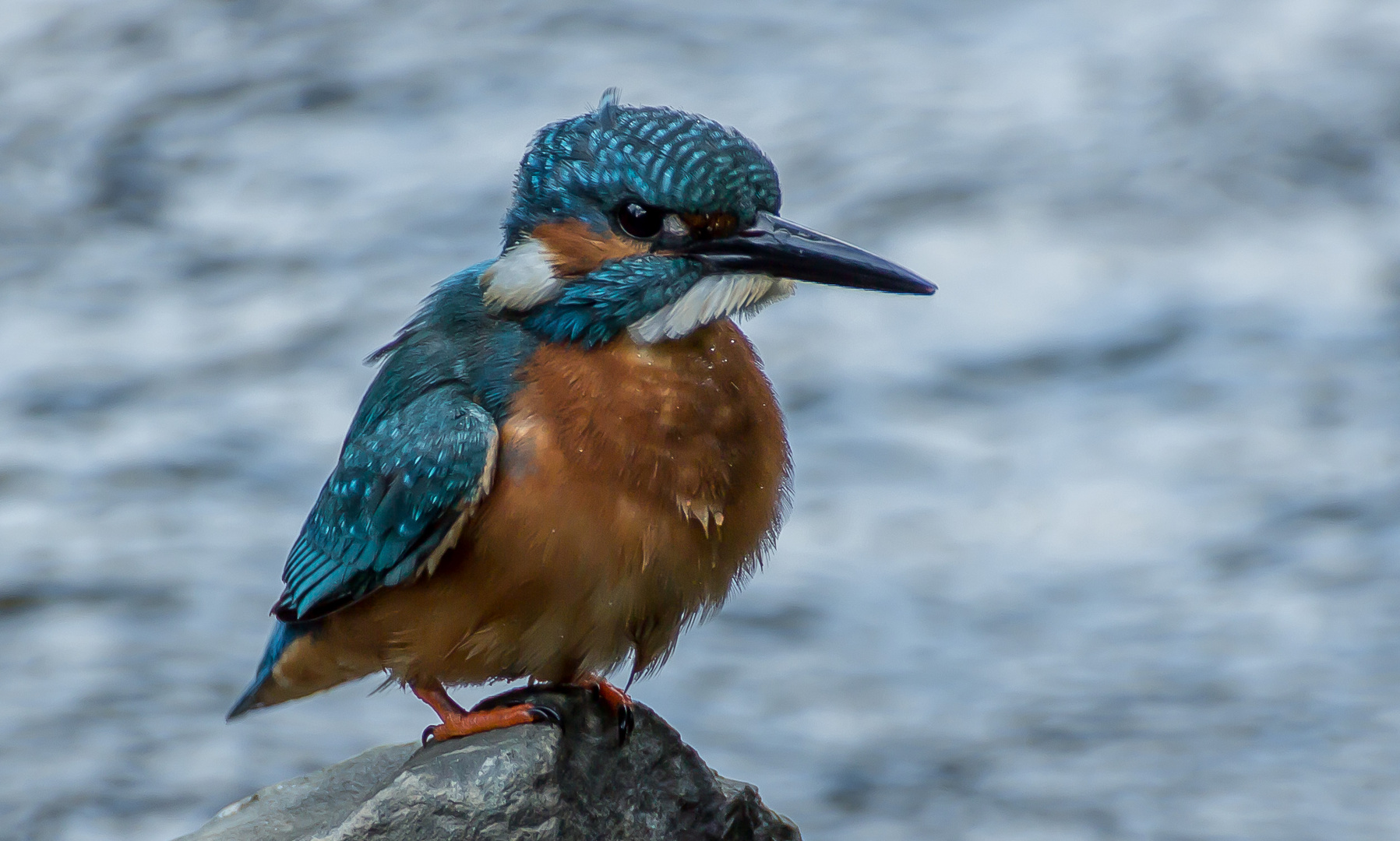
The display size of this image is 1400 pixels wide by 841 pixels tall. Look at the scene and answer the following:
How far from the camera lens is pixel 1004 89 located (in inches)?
485

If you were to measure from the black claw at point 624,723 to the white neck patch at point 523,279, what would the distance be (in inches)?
41.4

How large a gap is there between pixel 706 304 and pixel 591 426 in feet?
1.27

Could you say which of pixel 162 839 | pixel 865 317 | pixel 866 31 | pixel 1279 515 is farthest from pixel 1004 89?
pixel 162 839

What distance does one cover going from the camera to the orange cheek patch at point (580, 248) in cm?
395

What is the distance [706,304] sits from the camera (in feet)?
13.0

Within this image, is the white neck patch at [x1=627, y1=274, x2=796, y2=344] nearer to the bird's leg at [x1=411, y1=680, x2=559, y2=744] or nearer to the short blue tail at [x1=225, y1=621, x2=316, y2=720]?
the bird's leg at [x1=411, y1=680, x2=559, y2=744]

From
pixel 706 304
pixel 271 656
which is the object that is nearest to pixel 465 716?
pixel 271 656

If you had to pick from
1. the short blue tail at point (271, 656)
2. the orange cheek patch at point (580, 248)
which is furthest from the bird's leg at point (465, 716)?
the orange cheek patch at point (580, 248)

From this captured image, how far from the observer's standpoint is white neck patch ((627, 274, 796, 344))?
3.93m

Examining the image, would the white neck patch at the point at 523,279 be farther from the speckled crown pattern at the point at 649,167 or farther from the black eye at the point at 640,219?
the black eye at the point at 640,219

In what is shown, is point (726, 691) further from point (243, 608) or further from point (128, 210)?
point (128, 210)

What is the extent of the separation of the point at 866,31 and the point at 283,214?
15.3ft

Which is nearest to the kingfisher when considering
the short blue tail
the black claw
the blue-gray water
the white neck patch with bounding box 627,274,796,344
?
the white neck patch with bounding box 627,274,796,344

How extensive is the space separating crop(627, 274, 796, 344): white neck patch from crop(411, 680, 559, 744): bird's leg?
0.96m
